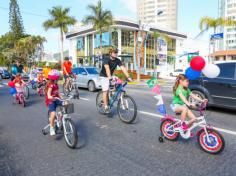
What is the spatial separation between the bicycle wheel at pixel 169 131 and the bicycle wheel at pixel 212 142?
0.60m

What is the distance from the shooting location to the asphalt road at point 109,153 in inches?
139

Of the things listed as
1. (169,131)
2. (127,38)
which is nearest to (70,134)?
(169,131)

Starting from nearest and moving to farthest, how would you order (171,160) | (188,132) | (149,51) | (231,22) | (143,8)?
(171,160) → (188,132) → (231,22) → (149,51) → (143,8)

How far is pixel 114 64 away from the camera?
22.3ft

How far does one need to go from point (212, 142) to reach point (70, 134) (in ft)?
9.02

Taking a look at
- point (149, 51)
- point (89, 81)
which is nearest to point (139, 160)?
point (89, 81)

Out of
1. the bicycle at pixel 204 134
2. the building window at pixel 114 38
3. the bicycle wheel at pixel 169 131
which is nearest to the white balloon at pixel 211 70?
the bicycle at pixel 204 134

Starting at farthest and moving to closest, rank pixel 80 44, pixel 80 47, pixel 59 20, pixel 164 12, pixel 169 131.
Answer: pixel 164 12 < pixel 80 47 < pixel 80 44 < pixel 59 20 < pixel 169 131

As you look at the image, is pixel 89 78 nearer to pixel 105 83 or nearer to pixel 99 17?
pixel 105 83

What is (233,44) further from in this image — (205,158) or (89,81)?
(205,158)

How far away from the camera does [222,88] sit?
7.45 m

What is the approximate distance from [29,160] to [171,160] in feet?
8.22

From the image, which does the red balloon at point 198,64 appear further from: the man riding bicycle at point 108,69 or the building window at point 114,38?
the building window at point 114,38

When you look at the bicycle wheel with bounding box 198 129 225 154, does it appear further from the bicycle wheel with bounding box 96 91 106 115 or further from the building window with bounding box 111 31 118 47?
the building window with bounding box 111 31 118 47
